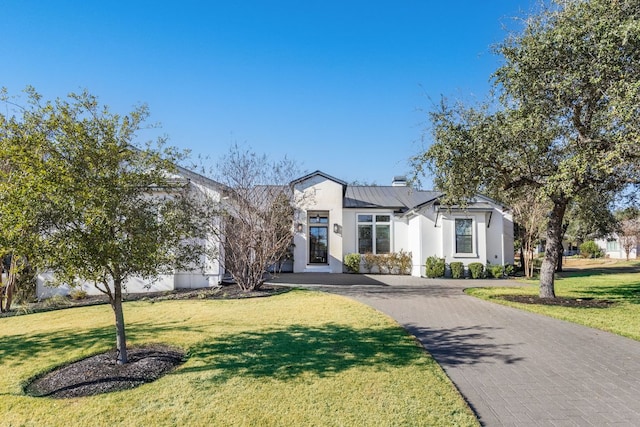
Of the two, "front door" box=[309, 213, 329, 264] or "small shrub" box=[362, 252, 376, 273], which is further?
"front door" box=[309, 213, 329, 264]

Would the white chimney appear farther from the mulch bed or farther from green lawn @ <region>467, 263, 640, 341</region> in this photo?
the mulch bed

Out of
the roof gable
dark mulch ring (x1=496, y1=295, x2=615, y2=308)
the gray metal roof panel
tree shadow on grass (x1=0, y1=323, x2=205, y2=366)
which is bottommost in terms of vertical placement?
tree shadow on grass (x1=0, y1=323, x2=205, y2=366)

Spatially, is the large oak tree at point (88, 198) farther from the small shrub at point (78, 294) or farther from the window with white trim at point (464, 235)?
the window with white trim at point (464, 235)

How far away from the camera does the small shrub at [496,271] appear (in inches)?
820

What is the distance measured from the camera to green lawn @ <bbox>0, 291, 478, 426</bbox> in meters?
4.20

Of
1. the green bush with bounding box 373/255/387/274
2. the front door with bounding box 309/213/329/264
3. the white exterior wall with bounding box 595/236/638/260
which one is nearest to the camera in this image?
the green bush with bounding box 373/255/387/274

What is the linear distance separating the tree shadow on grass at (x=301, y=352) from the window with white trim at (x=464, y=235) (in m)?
14.2

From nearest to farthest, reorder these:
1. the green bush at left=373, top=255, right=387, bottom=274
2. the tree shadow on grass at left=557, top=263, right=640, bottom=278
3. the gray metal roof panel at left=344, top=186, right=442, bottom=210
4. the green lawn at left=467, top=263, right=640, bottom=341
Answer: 1. the green lawn at left=467, top=263, right=640, bottom=341
2. the green bush at left=373, top=255, right=387, bottom=274
3. the tree shadow on grass at left=557, top=263, right=640, bottom=278
4. the gray metal roof panel at left=344, top=186, right=442, bottom=210

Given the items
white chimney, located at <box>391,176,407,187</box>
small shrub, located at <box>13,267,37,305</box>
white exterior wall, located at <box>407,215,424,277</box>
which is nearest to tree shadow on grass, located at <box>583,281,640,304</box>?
white exterior wall, located at <box>407,215,424,277</box>

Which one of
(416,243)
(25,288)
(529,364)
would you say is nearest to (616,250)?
(416,243)

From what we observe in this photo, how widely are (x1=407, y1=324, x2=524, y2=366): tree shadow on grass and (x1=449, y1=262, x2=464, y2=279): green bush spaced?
1238 cm

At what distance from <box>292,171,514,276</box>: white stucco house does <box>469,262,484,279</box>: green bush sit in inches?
14.6

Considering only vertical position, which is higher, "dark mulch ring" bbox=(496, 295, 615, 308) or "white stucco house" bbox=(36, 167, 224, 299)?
"white stucco house" bbox=(36, 167, 224, 299)

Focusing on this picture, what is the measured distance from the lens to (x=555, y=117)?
35.4ft
